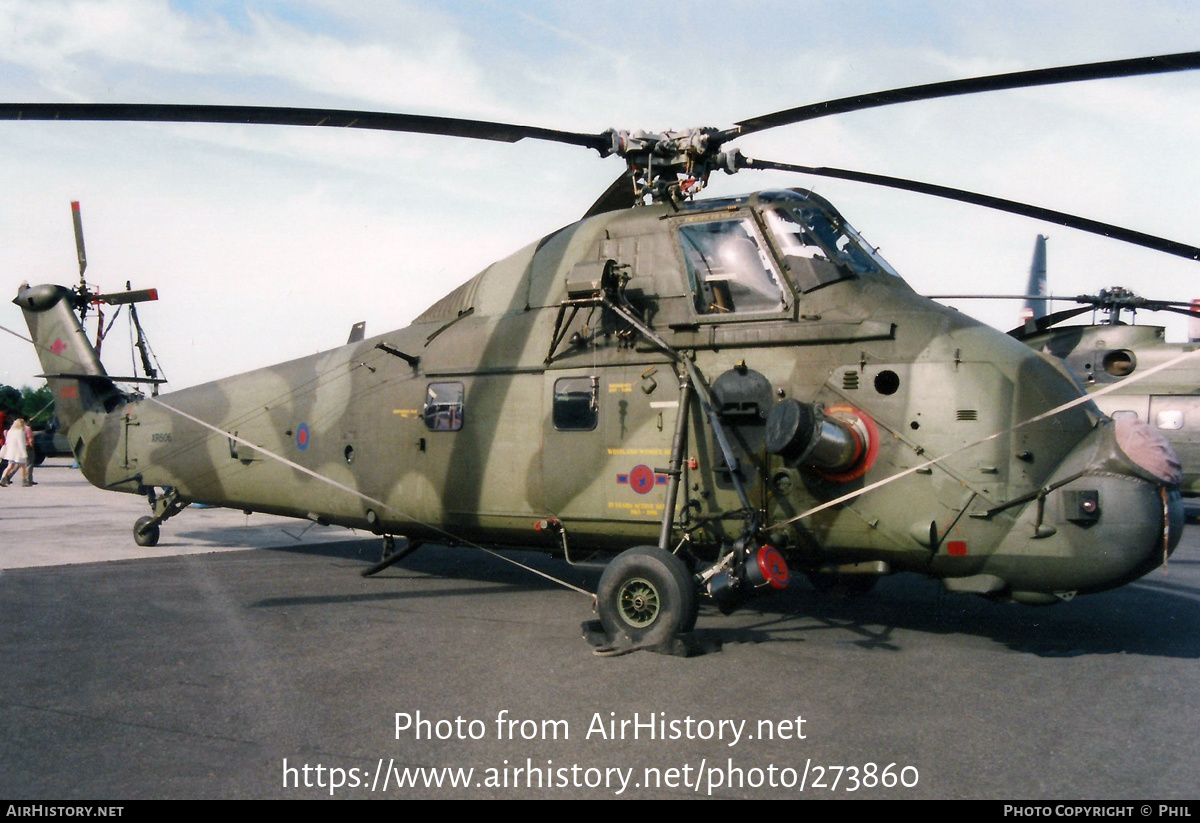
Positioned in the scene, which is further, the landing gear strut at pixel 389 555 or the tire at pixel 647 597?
the landing gear strut at pixel 389 555

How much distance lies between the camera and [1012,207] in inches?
292

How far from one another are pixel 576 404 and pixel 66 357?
28.8 ft

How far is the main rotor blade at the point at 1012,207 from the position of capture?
6.59m

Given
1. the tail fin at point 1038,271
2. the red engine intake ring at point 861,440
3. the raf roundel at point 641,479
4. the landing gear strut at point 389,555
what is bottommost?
the landing gear strut at point 389,555

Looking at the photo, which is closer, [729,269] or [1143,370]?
[729,269]

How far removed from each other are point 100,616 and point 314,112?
15.9ft

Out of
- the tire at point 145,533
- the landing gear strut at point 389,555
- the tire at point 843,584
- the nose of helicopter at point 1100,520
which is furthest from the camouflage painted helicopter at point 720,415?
the tire at point 145,533

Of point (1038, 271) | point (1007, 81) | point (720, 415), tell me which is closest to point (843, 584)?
point (720, 415)

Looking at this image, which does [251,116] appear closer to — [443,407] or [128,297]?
[443,407]

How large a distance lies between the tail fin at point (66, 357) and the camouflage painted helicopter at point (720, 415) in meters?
4.62

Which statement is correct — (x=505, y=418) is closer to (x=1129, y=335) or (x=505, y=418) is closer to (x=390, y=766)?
(x=390, y=766)

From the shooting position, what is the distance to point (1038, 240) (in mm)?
27625

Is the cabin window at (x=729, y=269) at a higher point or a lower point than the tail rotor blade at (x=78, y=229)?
lower

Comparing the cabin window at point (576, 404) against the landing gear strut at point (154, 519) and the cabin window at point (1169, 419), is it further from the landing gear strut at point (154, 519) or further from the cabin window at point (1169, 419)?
the cabin window at point (1169, 419)
